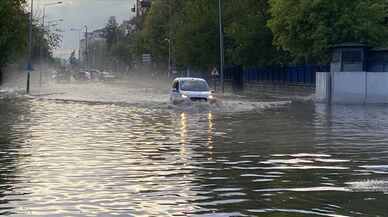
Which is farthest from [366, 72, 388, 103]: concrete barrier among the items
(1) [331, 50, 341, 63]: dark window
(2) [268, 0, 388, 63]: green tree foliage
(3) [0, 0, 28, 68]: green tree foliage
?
(3) [0, 0, 28, 68]: green tree foliage

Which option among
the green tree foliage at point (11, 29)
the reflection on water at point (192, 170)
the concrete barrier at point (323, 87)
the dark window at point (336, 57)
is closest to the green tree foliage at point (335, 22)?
the concrete barrier at point (323, 87)

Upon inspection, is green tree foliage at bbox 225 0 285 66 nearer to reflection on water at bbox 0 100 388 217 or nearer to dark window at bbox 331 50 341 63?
dark window at bbox 331 50 341 63

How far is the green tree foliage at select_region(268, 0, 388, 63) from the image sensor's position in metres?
51.4

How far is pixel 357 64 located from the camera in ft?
154

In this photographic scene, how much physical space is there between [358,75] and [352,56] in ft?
3.85

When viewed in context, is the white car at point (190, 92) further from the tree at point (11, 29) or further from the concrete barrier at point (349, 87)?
the tree at point (11, 29)

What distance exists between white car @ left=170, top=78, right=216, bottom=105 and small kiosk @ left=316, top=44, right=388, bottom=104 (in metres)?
9.89

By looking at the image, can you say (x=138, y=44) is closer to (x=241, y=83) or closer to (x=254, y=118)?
(x=241, y=83)

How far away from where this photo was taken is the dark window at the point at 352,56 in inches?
1836

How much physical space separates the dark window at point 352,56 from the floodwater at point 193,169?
19.1 meters

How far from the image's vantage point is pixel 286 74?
222ft

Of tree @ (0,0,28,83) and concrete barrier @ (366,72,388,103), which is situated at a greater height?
tree @ (0,0,28,83)

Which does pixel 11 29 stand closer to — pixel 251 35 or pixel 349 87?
pixel 251 35

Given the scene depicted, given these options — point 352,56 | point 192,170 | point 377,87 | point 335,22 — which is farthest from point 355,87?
point 192,170
